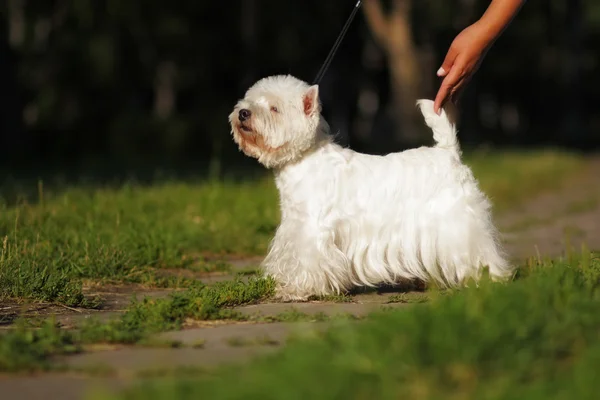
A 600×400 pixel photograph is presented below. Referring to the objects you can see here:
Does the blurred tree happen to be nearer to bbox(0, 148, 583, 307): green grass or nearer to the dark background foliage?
the dark background foliage

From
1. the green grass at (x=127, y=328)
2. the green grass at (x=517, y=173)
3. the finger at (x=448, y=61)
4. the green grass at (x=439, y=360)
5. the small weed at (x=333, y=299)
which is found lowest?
the green grass at (x=517, y=173)

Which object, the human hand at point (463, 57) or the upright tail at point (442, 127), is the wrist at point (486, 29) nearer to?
the human hand at point (463, 57)

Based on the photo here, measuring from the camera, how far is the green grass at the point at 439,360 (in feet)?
11.4

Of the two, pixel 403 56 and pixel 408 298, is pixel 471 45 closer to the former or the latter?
pixel 408 298

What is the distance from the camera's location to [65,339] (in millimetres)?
4848

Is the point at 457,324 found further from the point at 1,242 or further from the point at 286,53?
the point at 286,53

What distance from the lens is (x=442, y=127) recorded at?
6.59 meters

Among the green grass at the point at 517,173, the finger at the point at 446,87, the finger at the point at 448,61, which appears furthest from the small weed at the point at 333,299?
the green grass at the point at 517,173

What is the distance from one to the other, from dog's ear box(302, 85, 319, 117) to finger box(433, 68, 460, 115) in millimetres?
825

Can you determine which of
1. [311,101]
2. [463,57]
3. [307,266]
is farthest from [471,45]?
[307,266]

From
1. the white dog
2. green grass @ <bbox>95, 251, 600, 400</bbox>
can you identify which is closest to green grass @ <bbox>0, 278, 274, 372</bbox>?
the white dog

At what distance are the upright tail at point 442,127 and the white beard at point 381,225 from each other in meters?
0.05

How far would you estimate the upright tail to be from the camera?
6.59m

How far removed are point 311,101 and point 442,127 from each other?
2.98 feet
